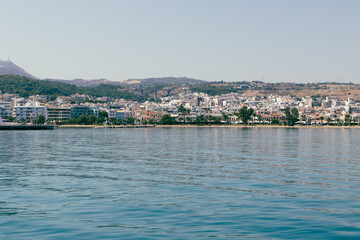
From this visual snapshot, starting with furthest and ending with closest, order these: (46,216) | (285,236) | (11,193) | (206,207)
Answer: (11,193) < (206,207) < (46,216) < (285,236)

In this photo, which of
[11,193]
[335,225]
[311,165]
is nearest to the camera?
[335,225]

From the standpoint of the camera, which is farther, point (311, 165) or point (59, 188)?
point (311, 165)

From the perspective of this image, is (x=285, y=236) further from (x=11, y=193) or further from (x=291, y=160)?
(x=291, y=160)

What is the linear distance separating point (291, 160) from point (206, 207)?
21969mm

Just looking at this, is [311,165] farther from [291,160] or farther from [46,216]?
[46,216]

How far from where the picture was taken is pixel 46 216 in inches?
693

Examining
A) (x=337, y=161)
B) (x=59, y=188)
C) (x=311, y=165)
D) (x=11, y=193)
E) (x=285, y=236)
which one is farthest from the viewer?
(x=337, y=161)

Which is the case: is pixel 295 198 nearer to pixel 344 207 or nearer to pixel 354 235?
pixel 344 207

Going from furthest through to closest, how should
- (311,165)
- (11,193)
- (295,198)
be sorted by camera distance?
1. (311,165)
2. (11,193)
3. (295,198)

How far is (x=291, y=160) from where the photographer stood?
39.4m

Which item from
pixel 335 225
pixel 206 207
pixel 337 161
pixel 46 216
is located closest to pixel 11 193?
pixel 46 216

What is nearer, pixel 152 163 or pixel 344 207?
pixel 344 207

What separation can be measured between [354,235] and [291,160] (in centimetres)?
2479

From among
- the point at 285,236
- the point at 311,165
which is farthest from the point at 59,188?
the point at 311,165
